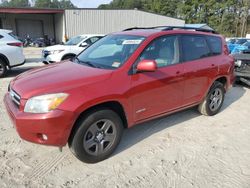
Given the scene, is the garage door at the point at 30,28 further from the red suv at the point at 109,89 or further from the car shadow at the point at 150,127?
the car shadow at the point at 150,127

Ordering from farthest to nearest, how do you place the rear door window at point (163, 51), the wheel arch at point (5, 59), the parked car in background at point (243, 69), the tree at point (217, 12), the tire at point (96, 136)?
Answer: 1. the tree at point (217, 12)
2. the wheel arch at point (5, 59)
3. the parked car in background at point (243, 69)
4. the rear door window at point (163, 51)
5. the tire at point (96, 136)

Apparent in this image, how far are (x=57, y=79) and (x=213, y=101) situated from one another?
3.39 meters

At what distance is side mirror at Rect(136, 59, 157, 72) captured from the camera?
10.5 feet

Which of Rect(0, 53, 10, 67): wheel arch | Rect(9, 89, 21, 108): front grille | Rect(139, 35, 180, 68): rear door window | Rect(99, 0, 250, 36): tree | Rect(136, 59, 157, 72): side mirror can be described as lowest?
Rect(0, 53, 10, 67): wheel arch

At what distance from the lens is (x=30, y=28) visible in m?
26.9

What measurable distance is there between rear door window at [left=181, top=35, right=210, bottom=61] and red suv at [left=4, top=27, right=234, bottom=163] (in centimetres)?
1

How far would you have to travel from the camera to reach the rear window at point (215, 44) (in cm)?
483

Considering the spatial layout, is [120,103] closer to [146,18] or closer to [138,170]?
[138,170]

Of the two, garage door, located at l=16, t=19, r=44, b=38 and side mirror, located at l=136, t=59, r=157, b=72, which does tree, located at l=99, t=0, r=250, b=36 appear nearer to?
garage door, located at l=16, t=19, r=44, b=38

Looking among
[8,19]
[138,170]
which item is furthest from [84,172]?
[8,19]

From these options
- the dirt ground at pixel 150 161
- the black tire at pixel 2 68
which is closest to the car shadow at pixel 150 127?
the dirt ground at pixel 150 161

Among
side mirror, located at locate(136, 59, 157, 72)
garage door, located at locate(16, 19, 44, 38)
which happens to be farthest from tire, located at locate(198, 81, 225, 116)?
garage door, located at locate(16, 19, 44, 38)

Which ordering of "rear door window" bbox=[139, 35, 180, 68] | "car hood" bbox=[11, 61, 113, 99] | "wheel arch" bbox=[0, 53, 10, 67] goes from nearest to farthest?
"car hood" bbox=[11, 61, 113, 99], "rear door window" bbox=[139, 35, 180, 68], "wheel arch" bbox=[0, 53, 10, 67]

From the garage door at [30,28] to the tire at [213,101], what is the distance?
1017 inches
